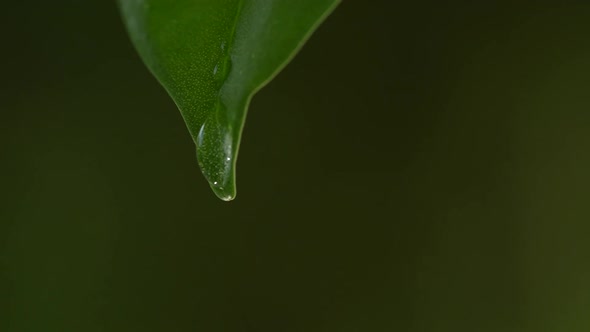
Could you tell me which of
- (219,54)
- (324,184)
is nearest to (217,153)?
(219,54)

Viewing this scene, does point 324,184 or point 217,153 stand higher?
point 217,153

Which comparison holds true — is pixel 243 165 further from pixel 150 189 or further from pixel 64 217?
pixel 64 217

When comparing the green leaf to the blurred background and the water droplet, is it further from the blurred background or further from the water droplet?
the blurred background

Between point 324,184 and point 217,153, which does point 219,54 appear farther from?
point 324,184

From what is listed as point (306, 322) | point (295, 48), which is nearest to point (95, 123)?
point (306, 322)

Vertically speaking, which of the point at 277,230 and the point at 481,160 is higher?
the point at 481,160

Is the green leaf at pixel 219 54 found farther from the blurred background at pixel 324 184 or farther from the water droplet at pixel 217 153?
the blurred background at pixel 324 184
